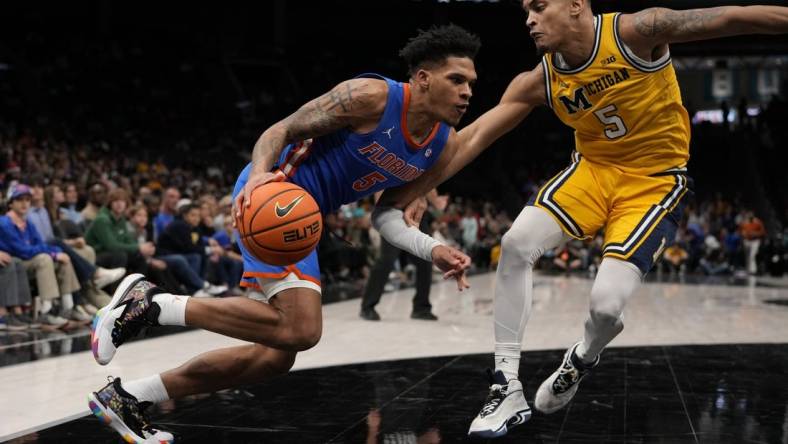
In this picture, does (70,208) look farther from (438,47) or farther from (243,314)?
(438,47)

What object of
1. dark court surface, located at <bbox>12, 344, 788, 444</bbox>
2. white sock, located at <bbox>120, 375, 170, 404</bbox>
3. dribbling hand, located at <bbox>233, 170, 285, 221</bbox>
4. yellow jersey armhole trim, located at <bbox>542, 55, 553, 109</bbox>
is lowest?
dark court surface, located at <bbox>12, 344, 788, 444</bbox>

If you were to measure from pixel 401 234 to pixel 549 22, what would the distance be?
1.06 metres

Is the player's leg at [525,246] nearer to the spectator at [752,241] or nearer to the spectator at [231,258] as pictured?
the spectator at [231,258]

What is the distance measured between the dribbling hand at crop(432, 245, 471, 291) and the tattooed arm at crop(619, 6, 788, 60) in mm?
1092

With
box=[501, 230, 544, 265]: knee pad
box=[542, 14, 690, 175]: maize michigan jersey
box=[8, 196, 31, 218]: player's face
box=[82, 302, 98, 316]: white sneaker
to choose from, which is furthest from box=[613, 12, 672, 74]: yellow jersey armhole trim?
box=[82, 302, 98, 316]: white sneaker

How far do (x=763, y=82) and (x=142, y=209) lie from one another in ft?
90.6

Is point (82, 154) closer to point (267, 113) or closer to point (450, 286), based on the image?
point (450, 286)

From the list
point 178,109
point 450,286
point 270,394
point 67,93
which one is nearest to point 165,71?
point 178,109

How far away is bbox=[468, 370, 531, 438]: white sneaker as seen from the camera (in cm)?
371

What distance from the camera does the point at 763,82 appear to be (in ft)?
104

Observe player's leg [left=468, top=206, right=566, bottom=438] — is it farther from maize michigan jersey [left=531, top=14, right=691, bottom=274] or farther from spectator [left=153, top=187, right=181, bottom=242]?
spectator [left=153, top=187, right=181, bottom=242]

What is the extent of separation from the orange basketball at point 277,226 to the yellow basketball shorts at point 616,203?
3.54ft

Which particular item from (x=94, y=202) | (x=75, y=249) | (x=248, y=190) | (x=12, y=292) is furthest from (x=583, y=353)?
(x=94, y=202)

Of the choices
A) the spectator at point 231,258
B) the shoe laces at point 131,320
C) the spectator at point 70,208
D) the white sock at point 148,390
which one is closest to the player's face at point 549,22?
the shoe laces at point 131,320
